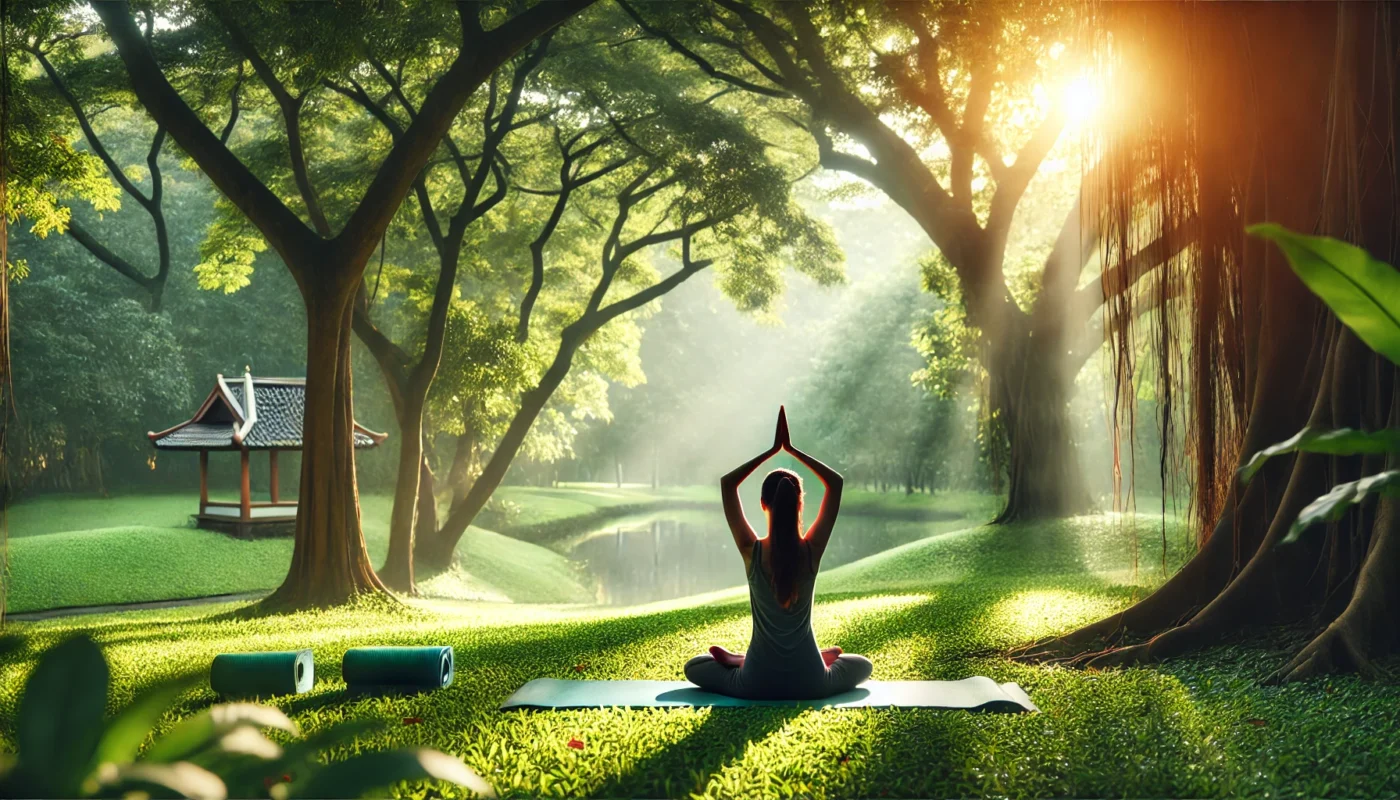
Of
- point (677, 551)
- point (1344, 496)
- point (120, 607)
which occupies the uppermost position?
point (1344, 496)

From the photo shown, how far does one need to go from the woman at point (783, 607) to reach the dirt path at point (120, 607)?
1143 centimetres

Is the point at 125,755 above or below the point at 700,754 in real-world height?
above

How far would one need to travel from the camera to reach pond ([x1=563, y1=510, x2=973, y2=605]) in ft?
70.7

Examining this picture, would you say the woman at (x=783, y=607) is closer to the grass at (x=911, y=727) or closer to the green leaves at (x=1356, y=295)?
the grass at (x=911, y=727)

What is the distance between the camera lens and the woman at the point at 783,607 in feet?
14.9

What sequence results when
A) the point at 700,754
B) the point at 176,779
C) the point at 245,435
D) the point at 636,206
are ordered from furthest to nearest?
1. the point at 636,206
2. the point at 245,435
3. the point at 700,754
4. the point at 176,779

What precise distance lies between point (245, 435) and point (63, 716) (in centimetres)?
1881

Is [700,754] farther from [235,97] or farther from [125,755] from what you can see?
[235,97]

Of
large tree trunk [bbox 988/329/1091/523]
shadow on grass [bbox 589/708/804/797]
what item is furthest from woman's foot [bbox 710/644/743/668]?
large tree trunk [bbox 988/329/1091/523]

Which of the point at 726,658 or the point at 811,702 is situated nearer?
the point at 811,702

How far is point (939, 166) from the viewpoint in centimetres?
1794

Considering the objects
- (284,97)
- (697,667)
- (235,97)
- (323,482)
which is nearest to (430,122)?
(284,97)

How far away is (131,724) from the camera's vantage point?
1.29 meters

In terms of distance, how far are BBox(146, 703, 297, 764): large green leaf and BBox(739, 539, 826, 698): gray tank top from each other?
3333 mm
